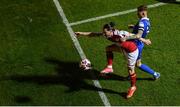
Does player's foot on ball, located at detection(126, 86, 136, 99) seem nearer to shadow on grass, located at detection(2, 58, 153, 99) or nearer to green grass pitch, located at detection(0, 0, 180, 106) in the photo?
green grass pitch, located at detection(0, 0, 180, 106)

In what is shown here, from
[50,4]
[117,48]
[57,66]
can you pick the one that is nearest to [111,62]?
[117,48]

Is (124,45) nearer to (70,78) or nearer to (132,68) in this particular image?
(132,68)

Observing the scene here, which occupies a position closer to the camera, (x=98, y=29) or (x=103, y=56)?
(x=103, y=56)

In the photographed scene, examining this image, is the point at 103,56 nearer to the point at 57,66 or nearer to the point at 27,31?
the point at 57,66

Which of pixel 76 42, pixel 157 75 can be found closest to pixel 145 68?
pixel 157 75

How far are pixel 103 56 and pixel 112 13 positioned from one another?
2.54 meters

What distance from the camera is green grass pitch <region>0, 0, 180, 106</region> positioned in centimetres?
1229

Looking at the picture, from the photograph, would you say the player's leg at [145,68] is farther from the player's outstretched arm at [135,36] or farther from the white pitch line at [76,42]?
the white pitch line at [76,42]

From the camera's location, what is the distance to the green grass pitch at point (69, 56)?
484 inches

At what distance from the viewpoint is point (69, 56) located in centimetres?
1395

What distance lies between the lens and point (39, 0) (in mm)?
17000

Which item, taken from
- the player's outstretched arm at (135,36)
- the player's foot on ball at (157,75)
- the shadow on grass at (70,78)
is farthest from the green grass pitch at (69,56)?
the player's outstretched arm at (135,36)

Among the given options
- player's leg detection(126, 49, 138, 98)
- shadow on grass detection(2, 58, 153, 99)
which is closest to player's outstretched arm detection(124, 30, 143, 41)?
player's leg detection(126, 49, 138, 98)

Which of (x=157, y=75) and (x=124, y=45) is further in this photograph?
(x=157, y=75)
